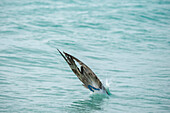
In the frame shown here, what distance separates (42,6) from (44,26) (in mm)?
4604

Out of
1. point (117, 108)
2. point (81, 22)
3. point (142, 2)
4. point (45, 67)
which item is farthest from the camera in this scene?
point (142, 2)

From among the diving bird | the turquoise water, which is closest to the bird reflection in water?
the turquoise water

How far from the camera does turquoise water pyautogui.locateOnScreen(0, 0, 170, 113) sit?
19.0 feet

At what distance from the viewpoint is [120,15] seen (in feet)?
55.6

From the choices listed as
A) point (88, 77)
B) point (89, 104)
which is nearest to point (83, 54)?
point (88, 77)

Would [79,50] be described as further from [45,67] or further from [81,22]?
[81,22]

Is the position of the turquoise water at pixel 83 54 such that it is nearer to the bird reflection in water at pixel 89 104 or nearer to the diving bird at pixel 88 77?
the bird reflection in water at pixel 89 104

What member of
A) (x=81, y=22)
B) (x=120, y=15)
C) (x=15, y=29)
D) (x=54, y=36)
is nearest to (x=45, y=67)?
(x=54, y=36)

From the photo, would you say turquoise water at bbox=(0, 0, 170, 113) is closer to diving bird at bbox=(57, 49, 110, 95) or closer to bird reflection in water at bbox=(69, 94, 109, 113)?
bird reflection in water at bbox=(69, 94, 109, 113)

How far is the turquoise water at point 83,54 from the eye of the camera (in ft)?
19.0

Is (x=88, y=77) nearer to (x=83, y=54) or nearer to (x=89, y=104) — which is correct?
(x=89, y=104)

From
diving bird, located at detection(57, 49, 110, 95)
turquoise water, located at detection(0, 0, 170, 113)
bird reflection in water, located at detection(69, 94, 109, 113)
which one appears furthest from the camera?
diving bird, located at detection(57, 49, 110, 95)

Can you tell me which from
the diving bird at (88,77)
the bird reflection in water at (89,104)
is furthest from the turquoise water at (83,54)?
the diving bird at (88,77)

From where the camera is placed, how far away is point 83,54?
10031mm
